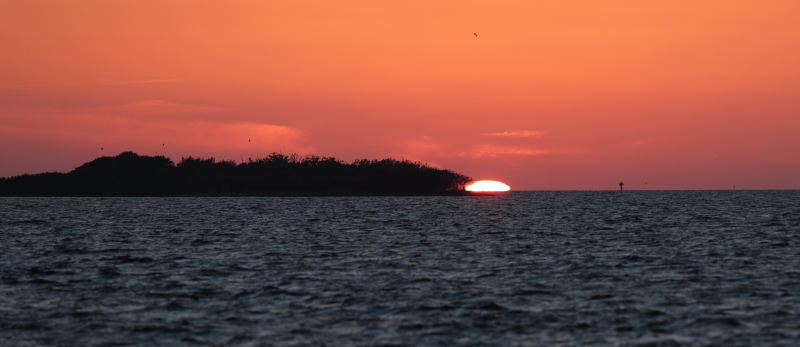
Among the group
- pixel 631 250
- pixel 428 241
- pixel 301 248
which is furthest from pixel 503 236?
pixel 301 248

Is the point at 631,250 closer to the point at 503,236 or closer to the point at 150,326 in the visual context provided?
the point at 503,236

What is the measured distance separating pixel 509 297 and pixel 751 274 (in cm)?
1412

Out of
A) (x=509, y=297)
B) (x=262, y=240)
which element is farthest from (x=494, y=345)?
(x=262, y=240)

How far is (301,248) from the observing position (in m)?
51.5

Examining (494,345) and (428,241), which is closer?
(494,345)

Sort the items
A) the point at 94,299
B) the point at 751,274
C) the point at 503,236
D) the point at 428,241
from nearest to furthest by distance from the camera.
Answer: the point at 94,299 → the point at 751,274 → the point at 428,241 → the point at 503,236

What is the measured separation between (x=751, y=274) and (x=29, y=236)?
183ft

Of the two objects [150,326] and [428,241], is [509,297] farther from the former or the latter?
[428,241]

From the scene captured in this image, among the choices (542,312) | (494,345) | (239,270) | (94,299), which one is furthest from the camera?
(239,270)

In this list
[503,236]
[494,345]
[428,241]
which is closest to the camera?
[494,345]

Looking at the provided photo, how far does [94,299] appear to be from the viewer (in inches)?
1179

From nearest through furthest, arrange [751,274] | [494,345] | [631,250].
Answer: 1. [494,345]
2. [751,274]
3. [631,250]

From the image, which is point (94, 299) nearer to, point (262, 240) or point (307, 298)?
point (307, 298)

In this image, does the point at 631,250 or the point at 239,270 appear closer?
the point at 239,270
